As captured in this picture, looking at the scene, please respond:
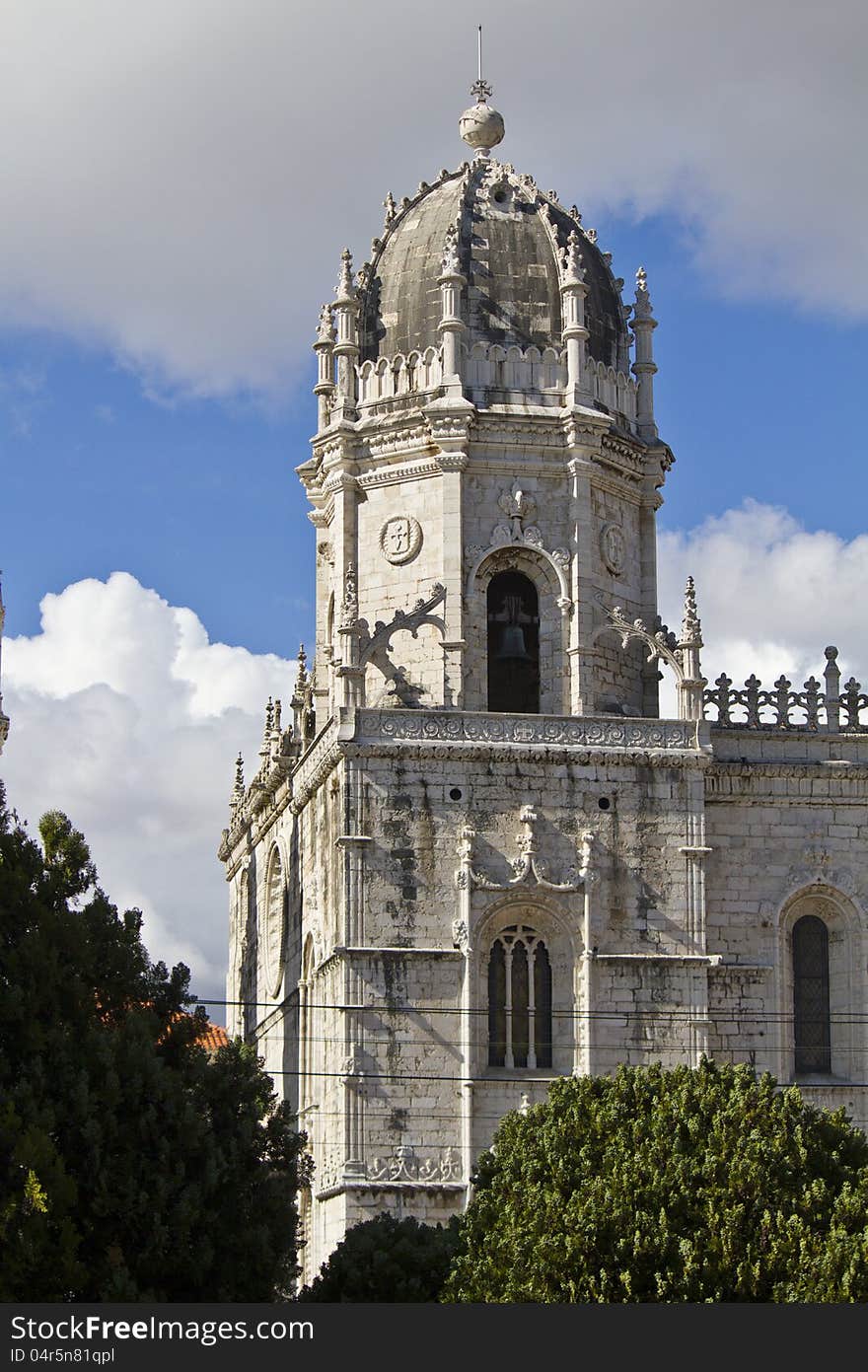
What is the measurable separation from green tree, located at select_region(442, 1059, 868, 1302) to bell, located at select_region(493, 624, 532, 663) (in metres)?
12.4

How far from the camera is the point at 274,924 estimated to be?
5831cm

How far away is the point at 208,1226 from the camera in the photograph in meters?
42.0

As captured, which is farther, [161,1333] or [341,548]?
[341,548]

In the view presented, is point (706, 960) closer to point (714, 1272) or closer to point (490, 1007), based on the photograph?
point (490, 1007)

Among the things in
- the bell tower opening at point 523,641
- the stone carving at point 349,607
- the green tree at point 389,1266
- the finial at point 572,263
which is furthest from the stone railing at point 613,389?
the green tree at point 389,1266

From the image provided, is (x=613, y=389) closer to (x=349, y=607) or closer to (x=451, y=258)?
(x=451, y=258)

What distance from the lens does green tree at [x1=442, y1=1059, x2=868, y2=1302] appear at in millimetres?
38438

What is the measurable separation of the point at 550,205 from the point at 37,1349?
101 ft

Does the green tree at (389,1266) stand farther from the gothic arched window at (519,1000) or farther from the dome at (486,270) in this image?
the dome at (486,270)

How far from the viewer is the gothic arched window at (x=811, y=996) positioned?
5216 centimetres

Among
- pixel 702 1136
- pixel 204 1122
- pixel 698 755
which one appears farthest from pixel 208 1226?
pixel 698 755

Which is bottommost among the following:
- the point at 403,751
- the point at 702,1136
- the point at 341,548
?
the point at 702,1136

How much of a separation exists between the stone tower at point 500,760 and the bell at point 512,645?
0.07 metres

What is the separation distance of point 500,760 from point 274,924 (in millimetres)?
9358
